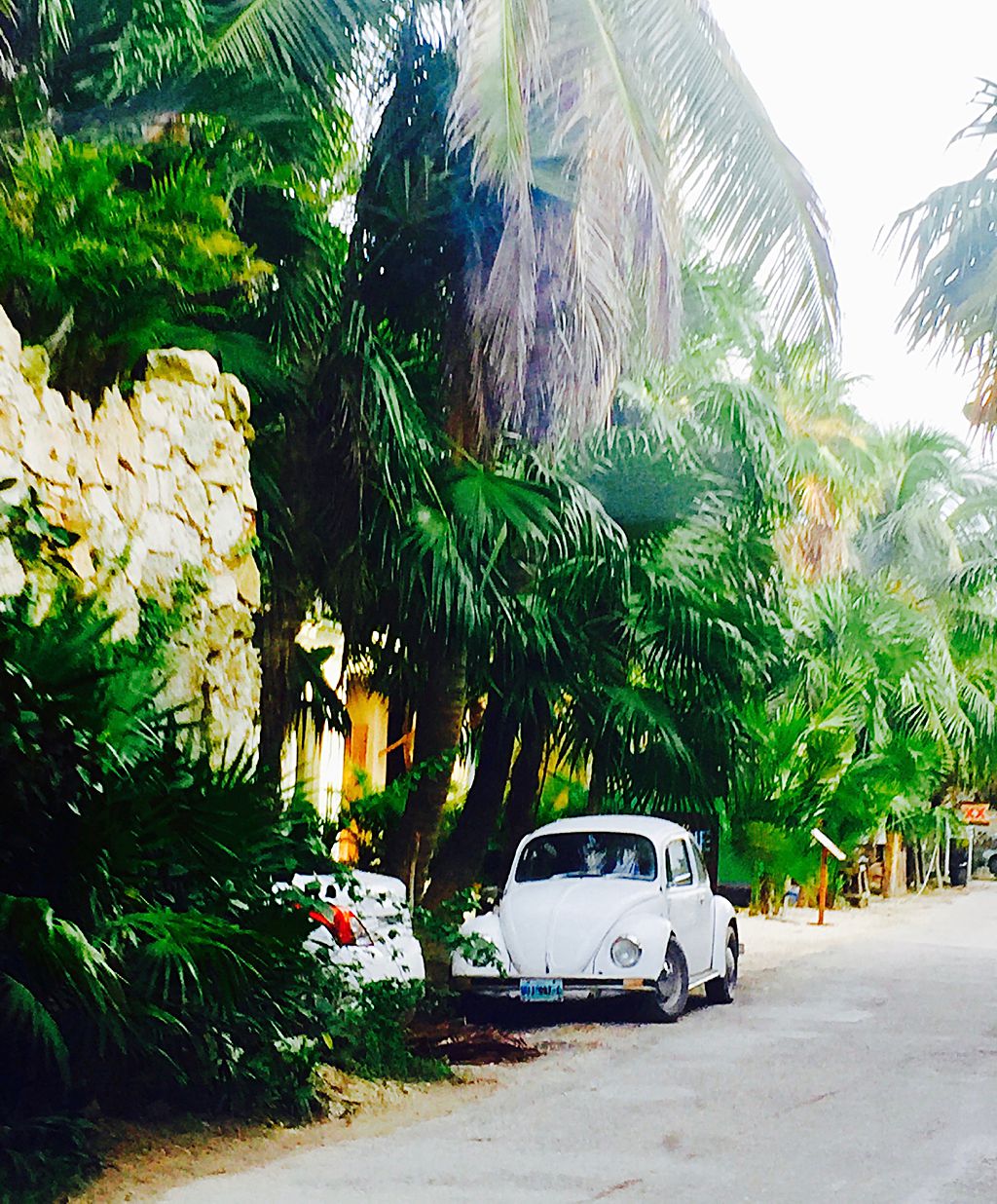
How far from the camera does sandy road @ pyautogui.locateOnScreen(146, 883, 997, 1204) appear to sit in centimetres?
718

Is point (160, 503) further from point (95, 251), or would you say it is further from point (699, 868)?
point (699, 868)

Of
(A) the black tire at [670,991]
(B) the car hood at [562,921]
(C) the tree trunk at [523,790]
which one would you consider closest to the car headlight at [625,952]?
(B) the car hood at [562,921]

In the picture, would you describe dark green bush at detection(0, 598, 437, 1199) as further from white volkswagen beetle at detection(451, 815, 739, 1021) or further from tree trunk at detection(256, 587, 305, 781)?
tree trunk at detection(256, 587, 305, 781)

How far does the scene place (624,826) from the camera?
14102 mm

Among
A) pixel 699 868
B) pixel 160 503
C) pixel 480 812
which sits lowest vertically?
pixel 699 868

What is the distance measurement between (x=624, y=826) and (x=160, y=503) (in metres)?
5.98

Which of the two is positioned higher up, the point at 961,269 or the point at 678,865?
the point at 961,269

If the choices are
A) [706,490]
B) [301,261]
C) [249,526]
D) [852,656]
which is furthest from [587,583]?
[852,656]

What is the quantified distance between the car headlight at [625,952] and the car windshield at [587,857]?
37.9 inches

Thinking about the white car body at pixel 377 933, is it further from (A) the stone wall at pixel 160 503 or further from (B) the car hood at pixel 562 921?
(B) the car hood at pixel 562 921

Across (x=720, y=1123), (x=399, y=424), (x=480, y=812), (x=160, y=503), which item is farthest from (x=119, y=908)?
(x=480, y=812)

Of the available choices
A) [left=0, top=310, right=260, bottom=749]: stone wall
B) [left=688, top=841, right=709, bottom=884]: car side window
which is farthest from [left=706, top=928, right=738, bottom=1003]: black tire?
[left=0, top=310, right=260, bottom=749]: stone wall

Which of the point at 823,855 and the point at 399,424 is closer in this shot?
the point at 399,424

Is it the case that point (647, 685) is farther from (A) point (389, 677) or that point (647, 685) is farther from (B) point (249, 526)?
(B) point (249, 526)
